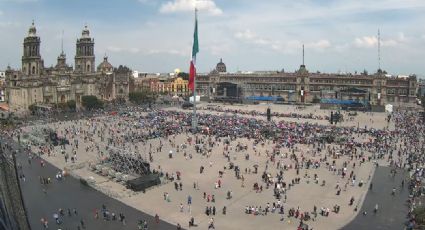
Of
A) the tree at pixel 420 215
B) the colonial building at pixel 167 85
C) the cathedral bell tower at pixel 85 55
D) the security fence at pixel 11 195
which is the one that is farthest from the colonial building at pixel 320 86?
the security fence at pixel 11 195

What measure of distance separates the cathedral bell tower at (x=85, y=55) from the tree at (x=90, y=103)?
15.3 m

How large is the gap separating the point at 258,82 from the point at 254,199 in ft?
375

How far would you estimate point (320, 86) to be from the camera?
13475 cm

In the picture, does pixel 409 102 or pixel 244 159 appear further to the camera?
pixel 409 102

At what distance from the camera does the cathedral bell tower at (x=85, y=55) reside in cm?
11819

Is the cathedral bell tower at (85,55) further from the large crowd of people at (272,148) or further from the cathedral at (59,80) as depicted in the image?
the large crowd of people at (272,148)

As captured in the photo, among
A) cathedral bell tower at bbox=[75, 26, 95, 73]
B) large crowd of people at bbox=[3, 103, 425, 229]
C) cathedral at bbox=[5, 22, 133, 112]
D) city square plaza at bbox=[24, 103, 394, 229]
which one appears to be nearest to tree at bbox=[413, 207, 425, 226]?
large crowd of people at bbox=[3, 103, 425, 229]

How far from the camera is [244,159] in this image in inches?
1890

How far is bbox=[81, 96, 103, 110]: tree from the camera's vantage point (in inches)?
4131

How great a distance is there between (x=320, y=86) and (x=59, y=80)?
254 feet

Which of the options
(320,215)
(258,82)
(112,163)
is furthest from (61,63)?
(320,215)

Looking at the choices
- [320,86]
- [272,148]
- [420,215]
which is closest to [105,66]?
[320,86]

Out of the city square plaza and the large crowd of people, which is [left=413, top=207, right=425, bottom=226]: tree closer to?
the large crowd of people

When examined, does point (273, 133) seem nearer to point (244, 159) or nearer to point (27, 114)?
point (244, 159)
